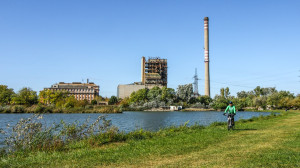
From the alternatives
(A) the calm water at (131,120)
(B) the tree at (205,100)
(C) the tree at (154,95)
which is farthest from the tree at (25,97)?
(B) the tree at (205,100)

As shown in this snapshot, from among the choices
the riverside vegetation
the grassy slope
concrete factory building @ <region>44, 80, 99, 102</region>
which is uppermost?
concrete factory building @ <region>44, 80, 99, 102</region>

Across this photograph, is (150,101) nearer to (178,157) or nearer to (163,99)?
(163,99)

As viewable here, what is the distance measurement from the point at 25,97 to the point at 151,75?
280 ft

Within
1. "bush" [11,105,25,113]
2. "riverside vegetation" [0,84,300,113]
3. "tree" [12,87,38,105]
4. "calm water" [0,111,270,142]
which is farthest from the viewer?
"tree" [12,87,38,105]

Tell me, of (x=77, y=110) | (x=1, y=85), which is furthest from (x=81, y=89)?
(x=77, y=110)

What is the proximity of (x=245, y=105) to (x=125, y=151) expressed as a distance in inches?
5701

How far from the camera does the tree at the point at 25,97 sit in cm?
10788

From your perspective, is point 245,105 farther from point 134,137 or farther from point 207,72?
point 134,137

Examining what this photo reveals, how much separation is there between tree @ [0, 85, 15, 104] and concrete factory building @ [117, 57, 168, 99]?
6834 cm

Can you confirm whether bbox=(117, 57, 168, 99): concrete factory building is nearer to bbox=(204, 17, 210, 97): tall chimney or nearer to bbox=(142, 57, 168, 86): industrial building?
bbox=(142, 57, 168, 86): industrial building

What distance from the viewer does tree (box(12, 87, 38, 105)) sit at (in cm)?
10788

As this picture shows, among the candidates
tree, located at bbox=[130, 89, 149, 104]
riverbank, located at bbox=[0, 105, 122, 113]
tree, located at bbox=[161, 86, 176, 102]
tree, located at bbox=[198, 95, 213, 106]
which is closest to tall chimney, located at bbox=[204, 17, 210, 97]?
tree, located at bbox=[198, 95, 213, 106]

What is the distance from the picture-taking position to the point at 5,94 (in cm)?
11131

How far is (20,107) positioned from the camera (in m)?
84.0
